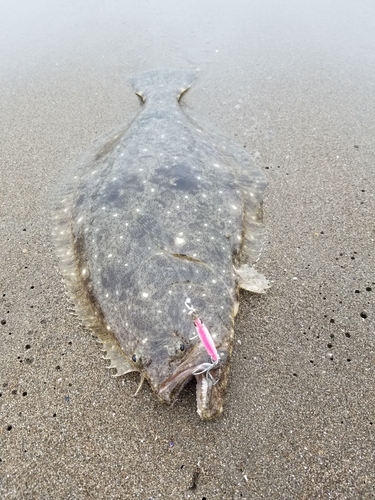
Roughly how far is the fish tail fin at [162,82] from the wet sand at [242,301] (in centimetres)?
23

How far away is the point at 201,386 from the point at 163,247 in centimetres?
113

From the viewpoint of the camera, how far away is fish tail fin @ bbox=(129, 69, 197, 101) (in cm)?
536

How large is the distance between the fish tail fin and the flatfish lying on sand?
37.2 inches

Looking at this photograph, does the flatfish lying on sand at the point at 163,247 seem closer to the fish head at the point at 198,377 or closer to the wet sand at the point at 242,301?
the fish head at the point at 198,377

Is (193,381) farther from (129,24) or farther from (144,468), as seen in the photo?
(129,24)

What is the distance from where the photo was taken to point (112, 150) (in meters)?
4.32

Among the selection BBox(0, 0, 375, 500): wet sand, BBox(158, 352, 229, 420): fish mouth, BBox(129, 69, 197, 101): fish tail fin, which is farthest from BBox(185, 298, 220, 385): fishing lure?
BBox(129, 69, 197, 101): fish tail fin

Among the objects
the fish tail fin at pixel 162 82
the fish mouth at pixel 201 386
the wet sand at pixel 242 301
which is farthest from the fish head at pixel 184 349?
the fish tail fin at pixel 162 82

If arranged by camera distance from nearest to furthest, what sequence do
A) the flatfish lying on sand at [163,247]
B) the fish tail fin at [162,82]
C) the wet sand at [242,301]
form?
the wet sand at [242,301]
the flatfish lying on sand at [163,247]
the fish tail fin at [162,82]

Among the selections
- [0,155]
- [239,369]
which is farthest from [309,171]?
[0,155]

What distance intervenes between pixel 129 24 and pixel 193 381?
22.4 feet

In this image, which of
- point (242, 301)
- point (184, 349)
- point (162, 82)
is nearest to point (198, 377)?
point (184, 349)

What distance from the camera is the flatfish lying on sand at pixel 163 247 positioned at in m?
2.80

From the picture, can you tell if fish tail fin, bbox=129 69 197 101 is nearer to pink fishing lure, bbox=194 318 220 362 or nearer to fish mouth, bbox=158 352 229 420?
pink fishing lure, bbox=194 318 220 362
